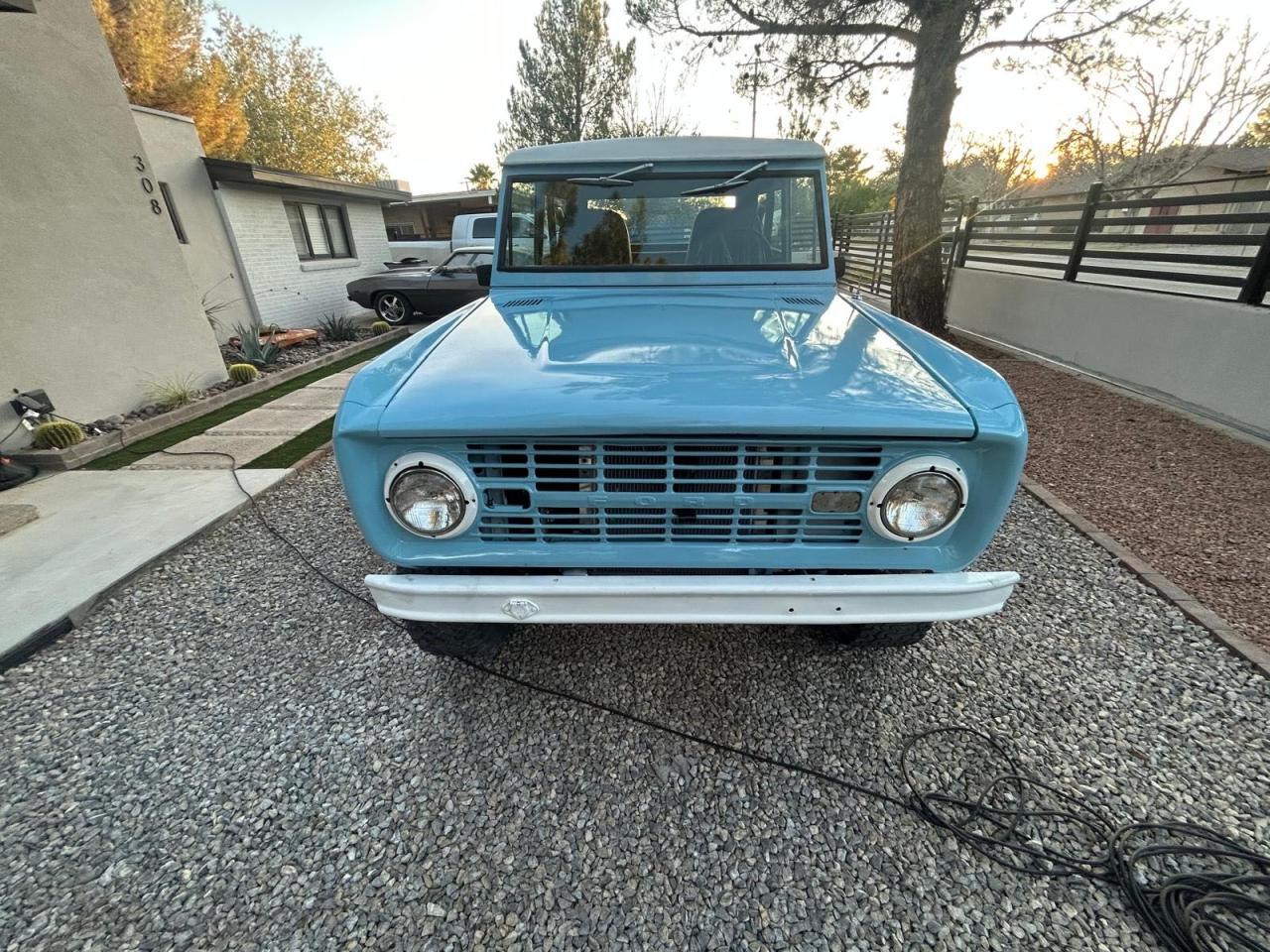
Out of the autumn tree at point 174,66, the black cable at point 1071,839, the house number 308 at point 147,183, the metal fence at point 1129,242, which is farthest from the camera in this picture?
the autumn tree at point 174,66

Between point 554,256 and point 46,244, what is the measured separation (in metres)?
4.62

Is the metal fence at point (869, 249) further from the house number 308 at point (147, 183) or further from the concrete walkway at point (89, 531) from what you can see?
the concrete walkway at point (89, 531)

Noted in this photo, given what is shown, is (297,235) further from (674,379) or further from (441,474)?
(674,379)

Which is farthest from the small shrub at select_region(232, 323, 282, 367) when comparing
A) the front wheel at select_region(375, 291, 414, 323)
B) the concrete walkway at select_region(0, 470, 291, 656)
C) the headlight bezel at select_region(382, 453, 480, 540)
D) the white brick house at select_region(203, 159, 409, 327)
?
the headlight bezel at select_region(382, 453, 480, 540)

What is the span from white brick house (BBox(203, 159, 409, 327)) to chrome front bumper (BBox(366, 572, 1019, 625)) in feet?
29.3

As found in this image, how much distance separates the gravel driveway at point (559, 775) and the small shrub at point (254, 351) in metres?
5.46

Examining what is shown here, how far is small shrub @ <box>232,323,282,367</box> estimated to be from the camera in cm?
718

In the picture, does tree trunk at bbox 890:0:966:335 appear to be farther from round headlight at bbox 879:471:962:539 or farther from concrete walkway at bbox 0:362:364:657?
concrete walkway at bbox 0:362:364:657

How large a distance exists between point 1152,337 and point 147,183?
9.73 metres

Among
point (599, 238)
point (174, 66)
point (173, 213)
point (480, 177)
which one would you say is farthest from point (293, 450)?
point (480, 177)

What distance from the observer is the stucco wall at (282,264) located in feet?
27.8

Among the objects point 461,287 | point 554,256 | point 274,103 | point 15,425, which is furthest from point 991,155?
point 15,425

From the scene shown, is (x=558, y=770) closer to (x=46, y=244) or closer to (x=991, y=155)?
(x=46, y=244)

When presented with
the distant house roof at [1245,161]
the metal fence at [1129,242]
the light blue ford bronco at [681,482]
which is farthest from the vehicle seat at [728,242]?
the distant house roof at [1245,161]
